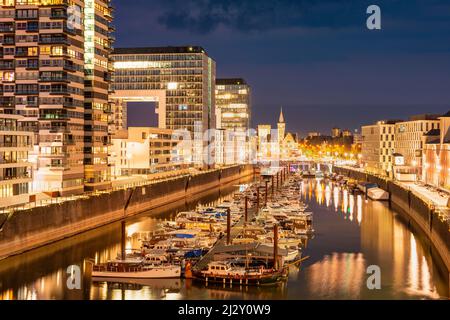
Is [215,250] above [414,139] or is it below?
below

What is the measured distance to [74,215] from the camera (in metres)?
85.4

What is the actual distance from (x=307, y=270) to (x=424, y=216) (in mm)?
31429

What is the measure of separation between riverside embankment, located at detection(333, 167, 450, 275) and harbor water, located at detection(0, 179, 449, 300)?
149cm

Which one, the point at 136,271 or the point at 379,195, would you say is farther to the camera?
the point at 379,195

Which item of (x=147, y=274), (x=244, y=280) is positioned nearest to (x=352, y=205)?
(x=244, y=280)

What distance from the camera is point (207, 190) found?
17125 centimetres

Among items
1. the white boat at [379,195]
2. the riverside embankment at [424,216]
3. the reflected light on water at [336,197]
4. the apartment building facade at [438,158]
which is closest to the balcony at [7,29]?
the riverside embankment at [424,216]

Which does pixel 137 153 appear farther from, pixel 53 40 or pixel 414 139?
pixel 414 139

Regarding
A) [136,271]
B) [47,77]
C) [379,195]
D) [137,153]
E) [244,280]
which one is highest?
[47,77]

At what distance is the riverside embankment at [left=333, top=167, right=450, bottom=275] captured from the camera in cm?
6888

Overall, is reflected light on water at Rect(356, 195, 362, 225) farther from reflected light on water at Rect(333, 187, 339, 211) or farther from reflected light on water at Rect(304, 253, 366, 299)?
reflected light on water at Rect(304, 253, 366, 299)
